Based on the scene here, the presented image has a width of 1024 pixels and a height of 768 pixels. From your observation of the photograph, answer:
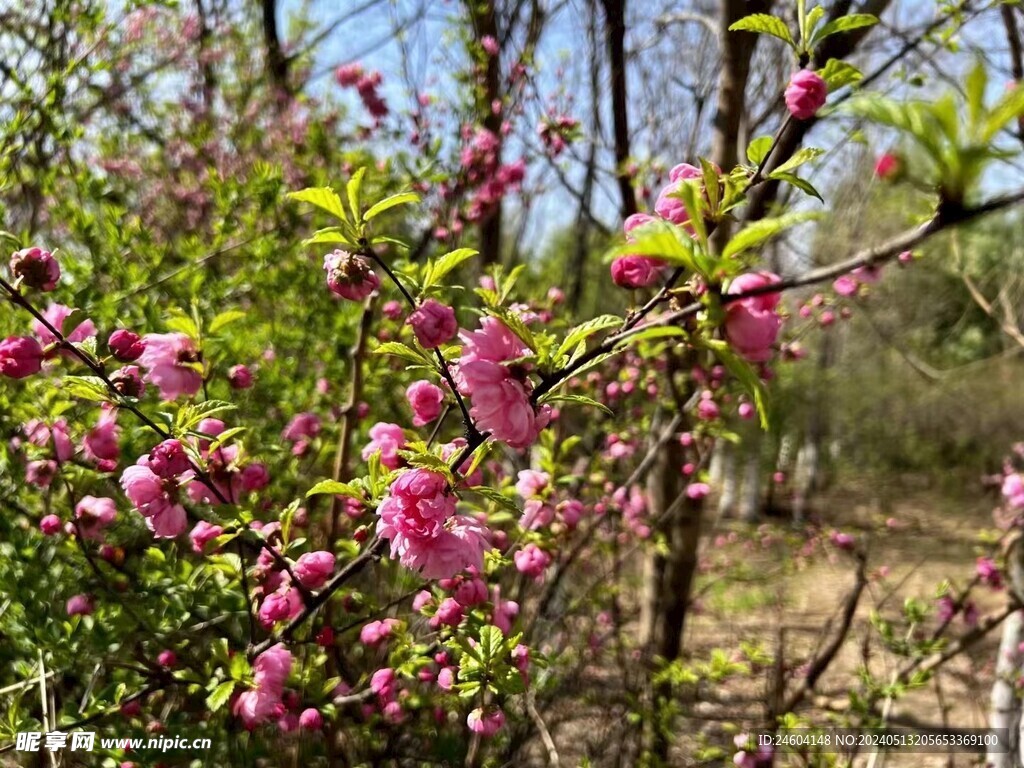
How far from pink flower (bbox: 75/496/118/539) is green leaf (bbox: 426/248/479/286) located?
0.98m

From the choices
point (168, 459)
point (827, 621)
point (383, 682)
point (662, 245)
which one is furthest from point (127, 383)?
point (827, 621)

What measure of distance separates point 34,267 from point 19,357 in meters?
0.14

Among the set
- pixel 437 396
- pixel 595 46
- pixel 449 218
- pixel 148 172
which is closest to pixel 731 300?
pixel 437 396

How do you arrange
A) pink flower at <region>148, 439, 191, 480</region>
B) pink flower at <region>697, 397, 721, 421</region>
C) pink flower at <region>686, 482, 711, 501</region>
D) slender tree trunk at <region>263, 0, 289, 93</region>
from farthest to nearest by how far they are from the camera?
slender tree trunk at <region>263, 0, 289, 93</region> < pink flower at <region>686, 482, 711, 501</region> < pink flower at <region>697, 397, 721, 421</region> < pink flower at <region>148, 439, 191, 480</region>

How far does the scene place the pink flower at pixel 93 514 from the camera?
4.69ft

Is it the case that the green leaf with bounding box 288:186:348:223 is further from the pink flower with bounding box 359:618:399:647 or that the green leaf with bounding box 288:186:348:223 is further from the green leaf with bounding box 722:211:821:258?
the pink flower with bounding box 359:618:399:647

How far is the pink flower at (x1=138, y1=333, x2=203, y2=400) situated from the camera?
1.20m

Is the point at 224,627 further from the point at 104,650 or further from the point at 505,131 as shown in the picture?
the point at 505,131

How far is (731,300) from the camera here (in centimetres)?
69

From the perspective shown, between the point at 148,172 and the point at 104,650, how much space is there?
3441 mm

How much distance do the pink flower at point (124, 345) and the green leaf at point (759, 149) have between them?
0.94 metres

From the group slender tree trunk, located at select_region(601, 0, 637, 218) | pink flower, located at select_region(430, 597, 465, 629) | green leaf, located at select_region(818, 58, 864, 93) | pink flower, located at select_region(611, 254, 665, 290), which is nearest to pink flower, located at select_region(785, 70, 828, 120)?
green leaf, located at select_region(818, 58, 864, 93)

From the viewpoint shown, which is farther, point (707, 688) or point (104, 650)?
point (707, 688)

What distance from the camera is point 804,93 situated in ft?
2.79
